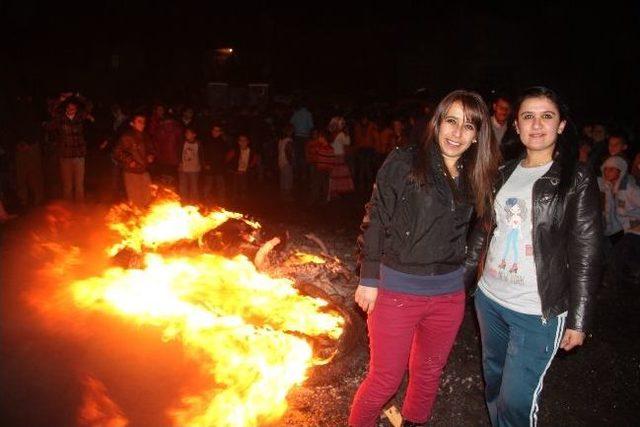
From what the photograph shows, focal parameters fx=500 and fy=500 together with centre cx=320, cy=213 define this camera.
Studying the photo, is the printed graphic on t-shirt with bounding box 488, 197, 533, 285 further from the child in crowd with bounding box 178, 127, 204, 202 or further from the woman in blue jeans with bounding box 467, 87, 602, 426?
the child in crowd with bounding box 178, 127, 204, 202

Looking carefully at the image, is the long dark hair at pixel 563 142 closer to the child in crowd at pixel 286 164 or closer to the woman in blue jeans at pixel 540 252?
the woman in blue jeans at pixel 540 252

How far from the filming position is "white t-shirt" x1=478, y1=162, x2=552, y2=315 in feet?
10.3

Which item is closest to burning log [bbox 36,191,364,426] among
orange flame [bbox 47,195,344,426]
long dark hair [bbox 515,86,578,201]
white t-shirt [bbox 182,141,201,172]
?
Result: orange flame [bbox 47,195,344,426]

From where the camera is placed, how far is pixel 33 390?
4422 mm

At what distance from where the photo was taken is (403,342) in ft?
11.0

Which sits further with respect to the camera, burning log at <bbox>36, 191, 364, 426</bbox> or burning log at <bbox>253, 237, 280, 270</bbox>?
burning log at <bbox>253, 237, 280, 270</bbox>

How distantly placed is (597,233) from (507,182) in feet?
2.07

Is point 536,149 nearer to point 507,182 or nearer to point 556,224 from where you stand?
point 507,182

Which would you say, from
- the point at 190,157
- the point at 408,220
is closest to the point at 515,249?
the point at 408,220

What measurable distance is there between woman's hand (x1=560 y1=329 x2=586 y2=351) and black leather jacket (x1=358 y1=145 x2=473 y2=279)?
2.79 feet

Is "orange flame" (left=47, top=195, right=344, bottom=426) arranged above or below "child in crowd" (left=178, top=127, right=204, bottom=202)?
below

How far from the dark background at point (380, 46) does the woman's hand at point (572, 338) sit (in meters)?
23.9

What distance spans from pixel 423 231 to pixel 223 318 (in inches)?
108

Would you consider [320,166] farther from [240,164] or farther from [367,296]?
[367,296]
